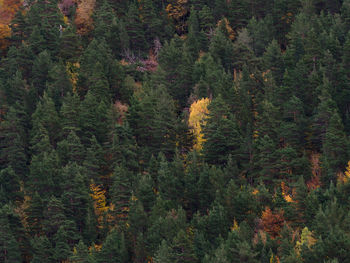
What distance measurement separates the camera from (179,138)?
9850 centimetres

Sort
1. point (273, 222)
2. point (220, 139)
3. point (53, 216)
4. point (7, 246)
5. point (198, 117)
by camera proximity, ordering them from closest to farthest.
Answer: point (273, 222) → point (7, 246) → point (53, 216) → point (220, 139) → point (198, 117)

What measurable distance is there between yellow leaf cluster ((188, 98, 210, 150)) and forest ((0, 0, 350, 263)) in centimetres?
18

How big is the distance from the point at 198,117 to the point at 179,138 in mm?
3377

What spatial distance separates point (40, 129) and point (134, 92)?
13.9 meters

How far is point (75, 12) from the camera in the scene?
135 m

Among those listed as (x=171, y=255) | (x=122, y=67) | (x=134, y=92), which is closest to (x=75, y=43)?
(x=122, y=67)

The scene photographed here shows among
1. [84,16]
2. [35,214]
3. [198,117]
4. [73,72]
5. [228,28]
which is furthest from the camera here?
[84,16]

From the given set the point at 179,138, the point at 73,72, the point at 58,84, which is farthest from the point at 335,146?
the point at 73,72

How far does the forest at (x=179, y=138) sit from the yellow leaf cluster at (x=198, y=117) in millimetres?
178

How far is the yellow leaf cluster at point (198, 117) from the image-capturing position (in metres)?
97.3

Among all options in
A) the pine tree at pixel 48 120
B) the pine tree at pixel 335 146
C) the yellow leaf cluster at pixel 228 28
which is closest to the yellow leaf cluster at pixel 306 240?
the pine tree at pixel 335 146

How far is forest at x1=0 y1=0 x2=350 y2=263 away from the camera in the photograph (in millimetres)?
79688

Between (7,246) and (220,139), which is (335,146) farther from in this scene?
(7,246)

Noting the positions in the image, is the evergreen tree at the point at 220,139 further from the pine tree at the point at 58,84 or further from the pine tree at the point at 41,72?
the pine tree at the point at 41,72
